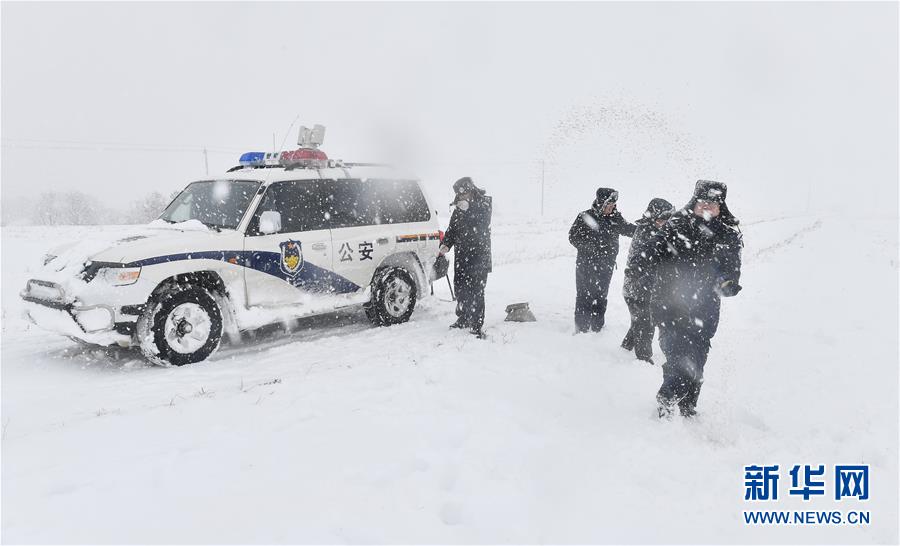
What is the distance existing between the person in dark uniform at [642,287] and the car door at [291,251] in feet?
10.8

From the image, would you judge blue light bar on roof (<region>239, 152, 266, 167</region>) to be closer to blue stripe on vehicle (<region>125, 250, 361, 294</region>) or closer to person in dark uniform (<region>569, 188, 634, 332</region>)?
blue stripe on vehicle (<region>125, 250, 361, 294</region>)

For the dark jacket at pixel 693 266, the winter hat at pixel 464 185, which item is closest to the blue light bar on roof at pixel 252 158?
the winter hat at pixel 464 185

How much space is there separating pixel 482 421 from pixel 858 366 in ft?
14.7

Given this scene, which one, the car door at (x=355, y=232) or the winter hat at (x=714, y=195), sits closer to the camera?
the winter hat at (x=714, y=195)

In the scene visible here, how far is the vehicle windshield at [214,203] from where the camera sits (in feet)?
19.6

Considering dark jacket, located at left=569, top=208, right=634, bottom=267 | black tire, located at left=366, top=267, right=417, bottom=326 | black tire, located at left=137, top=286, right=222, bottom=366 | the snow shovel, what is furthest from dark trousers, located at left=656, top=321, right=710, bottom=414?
black tire, located at left=137, top=286, right=222, bottom=366

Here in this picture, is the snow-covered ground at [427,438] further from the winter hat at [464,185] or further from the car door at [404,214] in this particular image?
the winter hat at [464,185]

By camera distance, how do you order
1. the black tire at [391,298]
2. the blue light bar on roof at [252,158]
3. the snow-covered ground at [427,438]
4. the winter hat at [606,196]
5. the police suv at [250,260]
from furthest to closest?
the black tire at [391,298] → the blue light bar on roof at [252,158] → the winter hat at [606,196] → the police suv at [250,260] → the snow-covered ground at [427,438]

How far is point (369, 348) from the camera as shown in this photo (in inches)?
237

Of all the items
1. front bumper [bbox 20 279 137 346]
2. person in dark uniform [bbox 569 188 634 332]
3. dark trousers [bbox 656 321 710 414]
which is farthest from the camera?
person in dark uniform [bbox 569 188 634 332]

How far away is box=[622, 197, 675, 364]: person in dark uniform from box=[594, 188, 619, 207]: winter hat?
1.77 ft

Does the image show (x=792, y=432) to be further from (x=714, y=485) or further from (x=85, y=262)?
(x=85, y=262)

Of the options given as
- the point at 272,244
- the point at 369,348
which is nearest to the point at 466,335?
the point at 369,348

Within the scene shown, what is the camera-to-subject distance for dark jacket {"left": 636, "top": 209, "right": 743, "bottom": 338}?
419 cm
